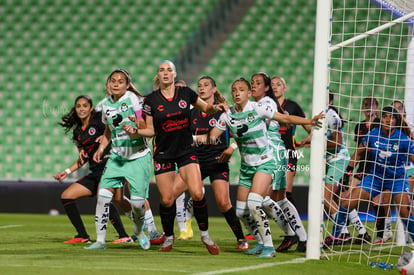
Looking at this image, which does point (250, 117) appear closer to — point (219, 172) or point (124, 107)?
point (219, 172)

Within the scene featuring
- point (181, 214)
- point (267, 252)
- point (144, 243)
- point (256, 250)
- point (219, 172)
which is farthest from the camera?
point (181, 214)

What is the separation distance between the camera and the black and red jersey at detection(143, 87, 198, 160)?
24.6 ft

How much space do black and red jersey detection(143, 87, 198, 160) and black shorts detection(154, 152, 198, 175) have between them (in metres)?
0.04

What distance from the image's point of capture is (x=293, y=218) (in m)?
8.40

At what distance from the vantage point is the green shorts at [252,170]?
24.6ft

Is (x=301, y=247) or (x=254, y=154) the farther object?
(x=301, y=247)

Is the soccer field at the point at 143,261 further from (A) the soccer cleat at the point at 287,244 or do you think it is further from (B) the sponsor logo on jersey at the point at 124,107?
(B) the sponsor logo on jersey at the point at 124,107

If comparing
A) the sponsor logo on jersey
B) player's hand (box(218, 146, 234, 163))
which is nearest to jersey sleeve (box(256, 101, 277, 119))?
player's hand (box(218, 146, 234, 163))

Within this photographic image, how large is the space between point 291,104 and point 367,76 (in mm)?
7502

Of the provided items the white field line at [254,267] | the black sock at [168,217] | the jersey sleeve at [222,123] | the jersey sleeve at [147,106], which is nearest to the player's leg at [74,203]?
the black sock at [168,217]

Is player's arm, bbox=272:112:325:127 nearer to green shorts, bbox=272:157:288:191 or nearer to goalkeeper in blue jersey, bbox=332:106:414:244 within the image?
green shorts, bbox=272:157:288:191

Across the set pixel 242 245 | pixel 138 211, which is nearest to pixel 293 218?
pixel 242 245

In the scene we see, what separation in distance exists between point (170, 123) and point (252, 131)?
88 cm

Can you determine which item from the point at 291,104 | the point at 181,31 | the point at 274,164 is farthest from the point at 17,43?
the point at 274,164
